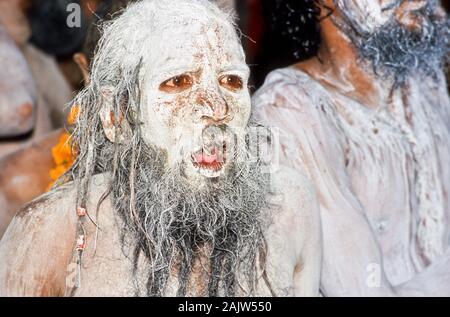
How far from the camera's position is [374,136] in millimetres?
4879

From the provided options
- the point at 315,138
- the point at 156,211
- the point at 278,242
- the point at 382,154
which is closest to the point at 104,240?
the point at 156,211

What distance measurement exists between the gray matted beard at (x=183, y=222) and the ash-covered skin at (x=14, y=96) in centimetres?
188

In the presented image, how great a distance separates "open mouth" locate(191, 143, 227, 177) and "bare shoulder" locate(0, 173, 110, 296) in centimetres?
42

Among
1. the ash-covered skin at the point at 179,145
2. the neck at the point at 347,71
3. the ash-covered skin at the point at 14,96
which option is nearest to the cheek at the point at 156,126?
the ash-covered skin at the point at 179,145

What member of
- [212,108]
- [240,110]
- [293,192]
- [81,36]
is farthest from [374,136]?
[81,36]

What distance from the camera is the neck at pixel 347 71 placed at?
5.01 metres

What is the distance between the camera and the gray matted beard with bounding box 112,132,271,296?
12.8 ft

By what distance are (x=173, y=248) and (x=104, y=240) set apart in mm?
215

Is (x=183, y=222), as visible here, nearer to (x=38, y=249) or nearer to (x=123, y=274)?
(x=123, y=274)

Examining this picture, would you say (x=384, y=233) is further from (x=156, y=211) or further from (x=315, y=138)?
(x=156, y=211)

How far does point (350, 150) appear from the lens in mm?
4789

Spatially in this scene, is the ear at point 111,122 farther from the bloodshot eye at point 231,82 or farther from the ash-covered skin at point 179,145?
the bloodshot eye at point 231,82

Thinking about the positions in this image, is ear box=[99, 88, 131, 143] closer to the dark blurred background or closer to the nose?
the nose

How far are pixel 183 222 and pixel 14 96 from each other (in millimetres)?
2120
